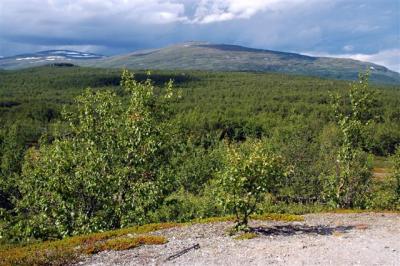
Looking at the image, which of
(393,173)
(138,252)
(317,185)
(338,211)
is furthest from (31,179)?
(317,185)

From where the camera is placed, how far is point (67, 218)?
78.8ft

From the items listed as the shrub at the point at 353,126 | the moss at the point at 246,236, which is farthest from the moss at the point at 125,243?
the shrub at the point at 353,126

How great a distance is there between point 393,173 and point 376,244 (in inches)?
952

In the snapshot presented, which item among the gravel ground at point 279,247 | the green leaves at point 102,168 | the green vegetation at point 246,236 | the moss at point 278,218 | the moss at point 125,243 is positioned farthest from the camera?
the moss at point 278,218

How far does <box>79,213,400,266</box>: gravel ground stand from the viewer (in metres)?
17.7

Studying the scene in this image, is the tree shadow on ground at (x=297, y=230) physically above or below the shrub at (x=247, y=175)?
below

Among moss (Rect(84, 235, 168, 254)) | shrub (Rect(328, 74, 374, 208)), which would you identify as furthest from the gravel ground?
shrub (Rect(328, 74, 374, 208))

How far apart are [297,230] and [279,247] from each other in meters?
4.21

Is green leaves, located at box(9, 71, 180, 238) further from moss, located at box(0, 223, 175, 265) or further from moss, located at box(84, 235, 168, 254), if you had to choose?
moss, located at box(84, 235, 168, 254)

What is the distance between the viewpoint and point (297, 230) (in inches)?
917

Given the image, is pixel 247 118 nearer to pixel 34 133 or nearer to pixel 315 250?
pixel 34 133

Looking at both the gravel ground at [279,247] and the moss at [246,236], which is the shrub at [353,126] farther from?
the moss at [246,236]

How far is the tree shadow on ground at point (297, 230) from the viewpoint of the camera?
22.5m

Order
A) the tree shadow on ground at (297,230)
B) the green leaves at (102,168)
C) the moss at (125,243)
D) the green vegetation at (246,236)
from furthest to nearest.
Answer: the green leaves at (102,168) < the tree shadow on ground at (297,230) < the green vegetation at (246,236) < the moss at (125,243)
